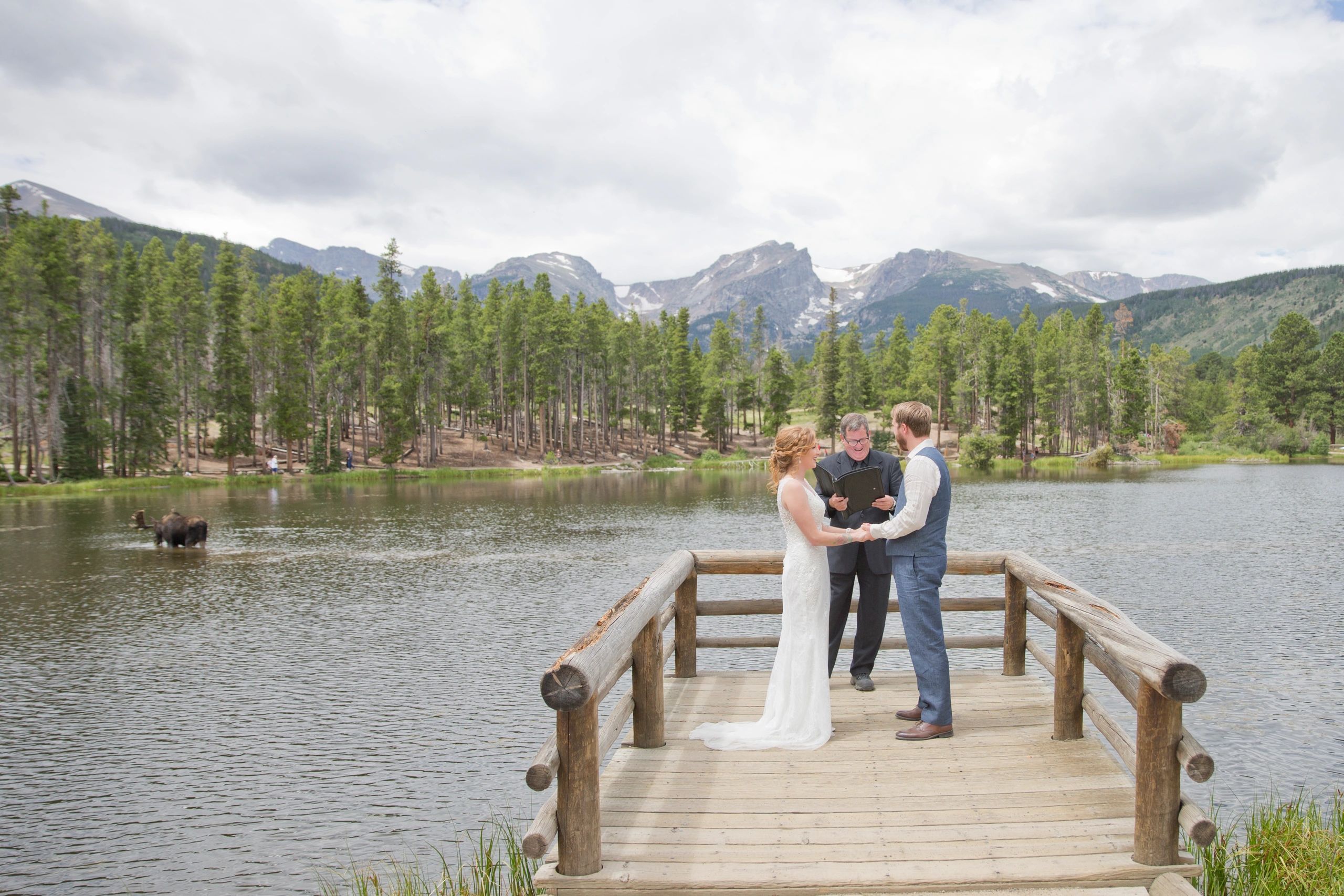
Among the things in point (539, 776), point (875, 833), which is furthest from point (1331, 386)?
point (539, 776)

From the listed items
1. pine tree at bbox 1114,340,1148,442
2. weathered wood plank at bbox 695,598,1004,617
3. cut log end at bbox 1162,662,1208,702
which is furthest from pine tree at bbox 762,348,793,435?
cut log end at bbox 1162,662,1208,702

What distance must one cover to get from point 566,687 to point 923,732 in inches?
136

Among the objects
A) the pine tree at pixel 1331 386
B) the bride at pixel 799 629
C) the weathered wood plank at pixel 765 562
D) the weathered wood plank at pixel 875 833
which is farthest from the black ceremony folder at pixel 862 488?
the pine tree at pixel 1331 386

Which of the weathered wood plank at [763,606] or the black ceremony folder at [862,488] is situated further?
the weathered wood plank at [763,606]

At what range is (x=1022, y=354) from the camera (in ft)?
279

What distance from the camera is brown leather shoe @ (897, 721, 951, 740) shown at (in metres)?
6.40

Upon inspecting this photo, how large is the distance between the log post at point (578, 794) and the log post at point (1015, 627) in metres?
4.93

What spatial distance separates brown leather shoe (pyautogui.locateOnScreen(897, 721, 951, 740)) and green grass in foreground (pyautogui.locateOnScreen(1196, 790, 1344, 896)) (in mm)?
1733

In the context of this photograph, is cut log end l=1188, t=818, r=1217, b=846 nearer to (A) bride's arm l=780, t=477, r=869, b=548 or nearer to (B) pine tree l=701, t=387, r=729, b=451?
(A) bride's arm l=780, t=477, r=869, b=548

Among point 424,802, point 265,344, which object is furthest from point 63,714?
point 265,344

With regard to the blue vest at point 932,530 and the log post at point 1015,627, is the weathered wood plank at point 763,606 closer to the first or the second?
the log post at point 1015,627

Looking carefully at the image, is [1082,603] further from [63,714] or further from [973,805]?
[63,714]

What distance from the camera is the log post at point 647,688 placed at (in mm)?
6266

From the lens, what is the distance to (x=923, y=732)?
6398 mm
